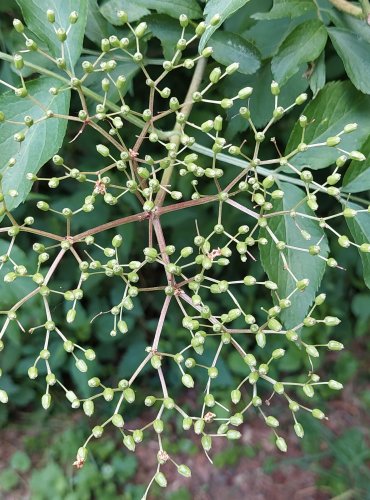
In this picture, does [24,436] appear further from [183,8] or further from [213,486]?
[183,8]

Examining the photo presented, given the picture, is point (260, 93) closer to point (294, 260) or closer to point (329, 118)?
point (329, 118)

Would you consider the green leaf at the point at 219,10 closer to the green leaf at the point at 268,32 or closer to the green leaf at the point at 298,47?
the green leaf at the point at 298,47

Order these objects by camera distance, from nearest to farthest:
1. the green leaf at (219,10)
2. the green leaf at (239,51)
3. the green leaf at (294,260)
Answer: the green leaf at (219,10) → the green leaf at (294,260) → the green leaf at (239,51)

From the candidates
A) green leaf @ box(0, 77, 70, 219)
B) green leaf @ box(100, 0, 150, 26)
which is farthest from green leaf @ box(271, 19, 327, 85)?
green leaf @ box(0, 77, 70, 219)

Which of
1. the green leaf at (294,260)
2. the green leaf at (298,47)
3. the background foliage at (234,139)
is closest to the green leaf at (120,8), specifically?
the background foliage at (234,139)

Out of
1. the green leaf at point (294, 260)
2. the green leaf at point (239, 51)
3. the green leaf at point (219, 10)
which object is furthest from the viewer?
the green leaf at point (239, 51)

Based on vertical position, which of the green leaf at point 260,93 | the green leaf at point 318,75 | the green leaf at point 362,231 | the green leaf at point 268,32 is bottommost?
the green leaf at point 362,231

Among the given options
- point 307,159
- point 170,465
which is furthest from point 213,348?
point 307,159

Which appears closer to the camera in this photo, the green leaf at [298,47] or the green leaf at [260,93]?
the green leaf at [298,47]

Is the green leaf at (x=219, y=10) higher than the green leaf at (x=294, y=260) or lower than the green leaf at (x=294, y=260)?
higher

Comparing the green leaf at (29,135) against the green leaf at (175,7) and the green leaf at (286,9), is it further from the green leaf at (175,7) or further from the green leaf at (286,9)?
the green leaf at (286,9)
